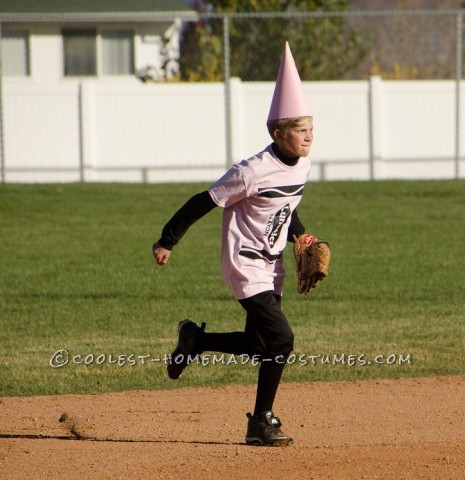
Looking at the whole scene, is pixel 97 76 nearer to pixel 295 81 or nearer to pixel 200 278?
pixel 200 278

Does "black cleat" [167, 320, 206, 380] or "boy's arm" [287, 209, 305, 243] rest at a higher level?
"boy's arm" [287, 209, 305, 243]

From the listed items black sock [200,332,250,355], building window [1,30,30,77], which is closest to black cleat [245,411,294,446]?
black sock [200,332,250,355]

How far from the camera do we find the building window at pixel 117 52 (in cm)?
2530

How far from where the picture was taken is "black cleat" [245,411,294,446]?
18.0ft

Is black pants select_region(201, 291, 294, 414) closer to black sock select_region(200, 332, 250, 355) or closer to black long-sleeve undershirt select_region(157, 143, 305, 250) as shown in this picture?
black sock select_region(200, 332, 250, 355)

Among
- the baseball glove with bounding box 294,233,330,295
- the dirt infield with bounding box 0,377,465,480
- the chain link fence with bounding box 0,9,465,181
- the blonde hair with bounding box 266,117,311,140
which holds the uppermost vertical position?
the chain link fence with bounding box 0,9,465,181

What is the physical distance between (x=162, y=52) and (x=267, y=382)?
1779cm

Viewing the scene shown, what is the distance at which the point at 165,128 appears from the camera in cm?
1933

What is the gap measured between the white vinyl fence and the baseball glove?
1351 cm

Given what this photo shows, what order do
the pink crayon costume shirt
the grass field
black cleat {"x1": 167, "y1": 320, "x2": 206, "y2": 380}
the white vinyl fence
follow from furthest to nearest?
1. the white vinyl fence
2. the grass field
3. black cleat {"x1": 167, "y1": 320, "x2": 206, "y2": 380}
4. the pink crayon costume shirt

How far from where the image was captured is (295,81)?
555 centimetres

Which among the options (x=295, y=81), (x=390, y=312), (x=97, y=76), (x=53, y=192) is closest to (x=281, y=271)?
(x=295, y=81)

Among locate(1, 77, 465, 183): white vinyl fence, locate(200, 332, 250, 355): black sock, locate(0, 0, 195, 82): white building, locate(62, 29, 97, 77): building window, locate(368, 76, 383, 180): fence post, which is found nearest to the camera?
locate(200, 332, 250, 355): black sock

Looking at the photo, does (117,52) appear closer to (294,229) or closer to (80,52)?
(80,52)
